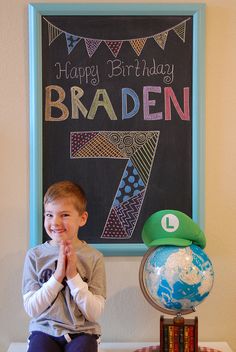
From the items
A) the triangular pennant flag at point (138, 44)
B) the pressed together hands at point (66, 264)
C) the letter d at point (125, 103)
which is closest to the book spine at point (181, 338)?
the pressed together hands at point (66, 264)

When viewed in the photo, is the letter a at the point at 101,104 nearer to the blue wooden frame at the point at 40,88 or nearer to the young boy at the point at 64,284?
the blue wooden frame at the point at 40,88

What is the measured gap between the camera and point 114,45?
6.20 feet

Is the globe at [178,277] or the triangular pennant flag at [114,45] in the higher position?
the triangular pennant flag at [114,45]

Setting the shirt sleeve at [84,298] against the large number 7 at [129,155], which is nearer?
the shirt sleeve at [84,298]

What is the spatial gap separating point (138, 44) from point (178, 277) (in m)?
0.90

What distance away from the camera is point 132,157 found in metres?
1.90

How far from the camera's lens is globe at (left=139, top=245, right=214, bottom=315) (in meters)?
1.54

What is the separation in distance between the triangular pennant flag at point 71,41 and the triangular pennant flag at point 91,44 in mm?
35

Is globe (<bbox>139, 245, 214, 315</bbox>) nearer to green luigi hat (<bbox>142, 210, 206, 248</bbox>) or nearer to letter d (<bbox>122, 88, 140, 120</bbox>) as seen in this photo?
green luigi hat (<bbox>142, 210, 206, 248</bbox>)

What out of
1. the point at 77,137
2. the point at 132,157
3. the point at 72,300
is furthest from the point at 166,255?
the point at 77,137

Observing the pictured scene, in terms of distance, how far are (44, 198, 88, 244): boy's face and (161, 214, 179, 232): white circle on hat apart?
29cm

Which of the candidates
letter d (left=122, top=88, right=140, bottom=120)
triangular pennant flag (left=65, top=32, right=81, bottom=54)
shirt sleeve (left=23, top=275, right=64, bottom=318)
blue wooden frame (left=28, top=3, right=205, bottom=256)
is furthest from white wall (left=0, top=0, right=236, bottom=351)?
shirt sleeve (left=23, top=275, right=64, bottom=318)

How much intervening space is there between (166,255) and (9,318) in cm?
73

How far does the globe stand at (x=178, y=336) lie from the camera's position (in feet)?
5.37
